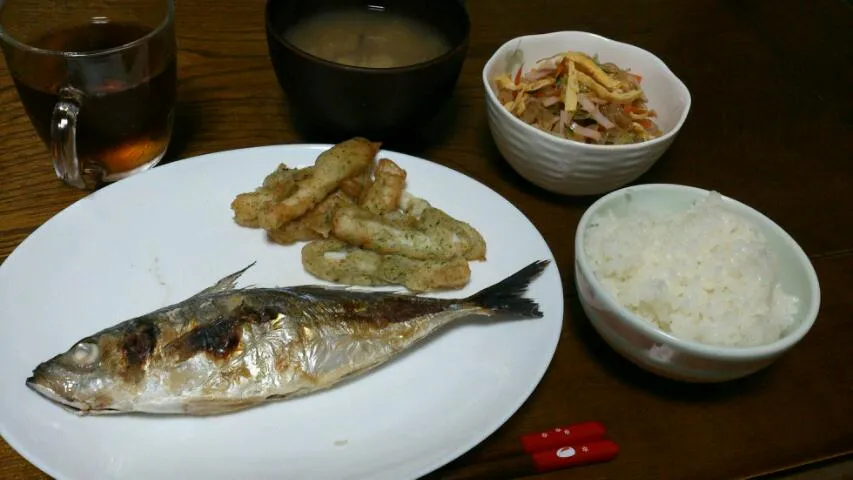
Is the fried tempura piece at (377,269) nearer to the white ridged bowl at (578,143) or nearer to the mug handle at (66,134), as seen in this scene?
the white ridged bowl at (578,143)

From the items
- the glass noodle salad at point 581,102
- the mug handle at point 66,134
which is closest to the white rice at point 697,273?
the glass noodle salad at point 581,102

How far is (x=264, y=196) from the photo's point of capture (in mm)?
1172

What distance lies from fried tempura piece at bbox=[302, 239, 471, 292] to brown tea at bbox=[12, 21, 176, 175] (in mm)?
351

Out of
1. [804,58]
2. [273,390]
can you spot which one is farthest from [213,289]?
[804,58]

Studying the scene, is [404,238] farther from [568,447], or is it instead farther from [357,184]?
[568,447]

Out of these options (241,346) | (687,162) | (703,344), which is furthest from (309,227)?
(687,162)

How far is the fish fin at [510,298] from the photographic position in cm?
105

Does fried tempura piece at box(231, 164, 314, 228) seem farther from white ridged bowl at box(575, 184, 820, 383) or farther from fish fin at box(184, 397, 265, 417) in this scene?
white ridged bowl at box(575, 184, 820, 383)

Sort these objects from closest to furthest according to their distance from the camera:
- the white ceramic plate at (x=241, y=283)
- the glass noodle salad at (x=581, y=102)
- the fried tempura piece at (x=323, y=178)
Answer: the white ceramic plate at (x=241, y=283) < the fried tempura piece at (x=323, y=178) < the glass noodle salad at (x=581, y=102)

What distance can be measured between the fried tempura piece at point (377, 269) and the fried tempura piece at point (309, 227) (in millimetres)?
30

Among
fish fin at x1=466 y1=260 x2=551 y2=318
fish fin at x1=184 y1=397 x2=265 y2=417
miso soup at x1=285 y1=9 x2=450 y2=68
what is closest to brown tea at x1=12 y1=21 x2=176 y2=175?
miso soup at x1=285 y1=9 x2=450 y2=68

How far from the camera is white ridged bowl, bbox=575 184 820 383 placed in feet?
3.10

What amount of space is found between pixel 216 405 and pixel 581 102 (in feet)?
2.72

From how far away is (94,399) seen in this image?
87cm
